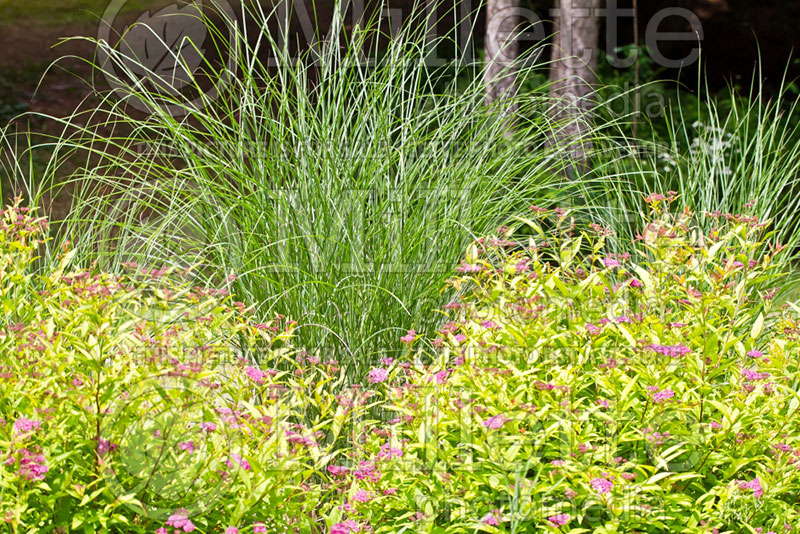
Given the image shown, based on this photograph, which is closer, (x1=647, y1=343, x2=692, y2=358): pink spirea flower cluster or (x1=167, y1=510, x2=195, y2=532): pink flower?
(x1=167, y1=510, x2=195, y2=532): pink flower

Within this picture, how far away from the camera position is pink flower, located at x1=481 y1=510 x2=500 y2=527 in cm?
190

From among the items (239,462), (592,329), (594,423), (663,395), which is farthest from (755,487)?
(239,462)

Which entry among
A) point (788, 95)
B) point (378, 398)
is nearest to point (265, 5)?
point (788, 95)

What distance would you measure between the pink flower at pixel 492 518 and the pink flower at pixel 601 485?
236 mm

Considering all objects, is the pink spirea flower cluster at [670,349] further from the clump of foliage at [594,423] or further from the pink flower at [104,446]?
the pink flower at [104,446]

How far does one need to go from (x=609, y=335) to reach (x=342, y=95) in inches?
65.7

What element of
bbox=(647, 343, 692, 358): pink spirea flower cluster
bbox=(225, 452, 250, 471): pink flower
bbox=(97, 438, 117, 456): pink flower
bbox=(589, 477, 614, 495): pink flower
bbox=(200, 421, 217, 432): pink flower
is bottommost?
bbox=(589, 477, 614, 495): pink flower

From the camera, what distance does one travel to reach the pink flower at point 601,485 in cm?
189

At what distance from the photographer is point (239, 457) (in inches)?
74.9

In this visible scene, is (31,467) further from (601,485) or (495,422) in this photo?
(601,485)

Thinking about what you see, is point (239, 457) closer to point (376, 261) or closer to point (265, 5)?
point (376, 261)

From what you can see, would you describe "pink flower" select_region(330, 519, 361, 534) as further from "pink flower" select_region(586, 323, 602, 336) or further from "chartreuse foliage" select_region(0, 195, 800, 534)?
"pink flower" select_region(586, 323, 602, 336)

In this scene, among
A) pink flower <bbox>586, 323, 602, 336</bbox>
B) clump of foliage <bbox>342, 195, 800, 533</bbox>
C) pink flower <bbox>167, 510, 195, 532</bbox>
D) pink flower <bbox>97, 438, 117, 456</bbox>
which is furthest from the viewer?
pink flower <bbox>586, 323, 602, 336</bbox>

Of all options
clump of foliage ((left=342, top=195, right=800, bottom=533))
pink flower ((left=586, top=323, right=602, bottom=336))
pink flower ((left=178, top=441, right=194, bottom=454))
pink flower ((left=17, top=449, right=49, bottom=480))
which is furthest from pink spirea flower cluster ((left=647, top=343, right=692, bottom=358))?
pink flower ((left=17, top=449, right=49, bottom=480))
